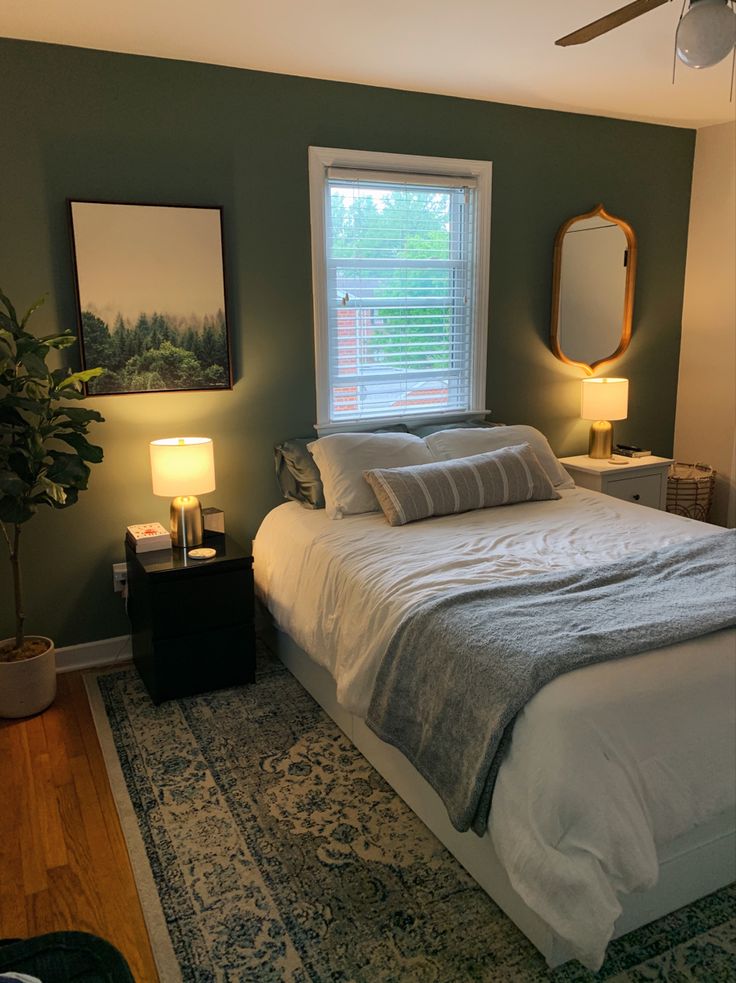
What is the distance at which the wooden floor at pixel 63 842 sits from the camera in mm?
1951

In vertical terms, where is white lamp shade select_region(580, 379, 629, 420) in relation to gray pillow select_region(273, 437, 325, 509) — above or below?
above

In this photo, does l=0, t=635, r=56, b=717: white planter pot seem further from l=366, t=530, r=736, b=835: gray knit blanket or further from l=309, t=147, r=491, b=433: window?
l=309, t=147, r=491, b=433: window

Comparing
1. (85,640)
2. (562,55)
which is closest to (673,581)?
(562,55)

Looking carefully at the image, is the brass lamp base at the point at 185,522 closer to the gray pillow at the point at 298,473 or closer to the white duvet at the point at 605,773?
the gray pillow at the point at 298,473

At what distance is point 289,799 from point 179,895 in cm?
47

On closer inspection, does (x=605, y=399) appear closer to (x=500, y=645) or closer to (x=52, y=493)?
(x=500, y=645)

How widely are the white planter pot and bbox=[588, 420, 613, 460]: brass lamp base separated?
118 inches

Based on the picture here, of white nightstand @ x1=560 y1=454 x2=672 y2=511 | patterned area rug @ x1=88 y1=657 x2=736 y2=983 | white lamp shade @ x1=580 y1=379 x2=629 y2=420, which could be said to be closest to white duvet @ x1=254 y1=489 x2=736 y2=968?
patterned area rug @ x1=88 y1=657 x2=736 y2=983

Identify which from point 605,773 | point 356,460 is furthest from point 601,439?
point 605,773

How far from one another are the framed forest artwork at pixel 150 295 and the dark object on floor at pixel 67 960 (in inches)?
91.5

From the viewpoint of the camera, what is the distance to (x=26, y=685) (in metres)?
2.92

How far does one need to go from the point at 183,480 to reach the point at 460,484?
1143 mm

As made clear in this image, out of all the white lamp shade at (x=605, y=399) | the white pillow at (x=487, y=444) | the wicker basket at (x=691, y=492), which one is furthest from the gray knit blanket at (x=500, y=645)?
the wicker basket at (x=691, y=492)

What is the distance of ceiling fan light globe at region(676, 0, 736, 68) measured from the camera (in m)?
1.82
